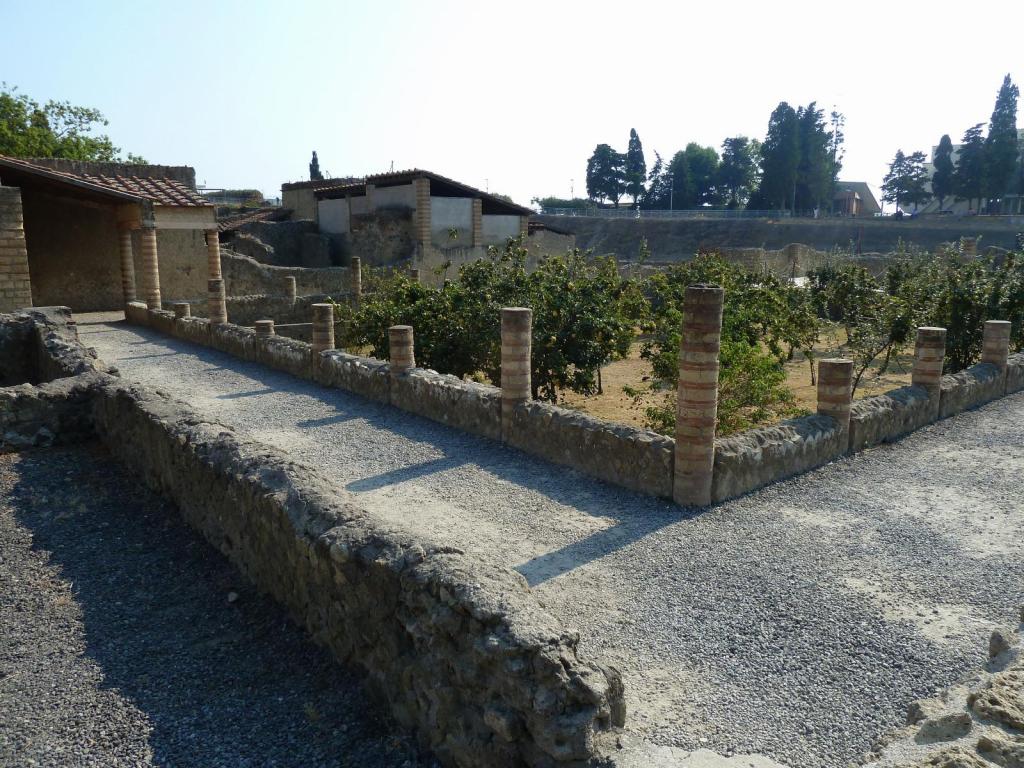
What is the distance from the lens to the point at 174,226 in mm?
17859

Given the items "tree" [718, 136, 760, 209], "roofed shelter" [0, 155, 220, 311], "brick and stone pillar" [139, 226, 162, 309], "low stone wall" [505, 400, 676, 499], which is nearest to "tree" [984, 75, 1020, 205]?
"tree" [718, 136, 760, 209]

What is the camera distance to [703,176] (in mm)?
69062

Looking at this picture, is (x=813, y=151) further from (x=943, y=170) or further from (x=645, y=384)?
(x=645, y=384)

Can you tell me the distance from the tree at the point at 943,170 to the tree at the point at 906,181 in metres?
4.46

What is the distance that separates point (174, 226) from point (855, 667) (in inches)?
690

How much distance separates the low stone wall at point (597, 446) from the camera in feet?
20.6

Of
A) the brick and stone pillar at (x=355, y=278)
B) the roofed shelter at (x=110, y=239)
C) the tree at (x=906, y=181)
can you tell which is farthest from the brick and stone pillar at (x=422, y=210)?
the tree at (x=906, y=181)

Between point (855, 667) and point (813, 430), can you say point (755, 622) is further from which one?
point (813, 430)

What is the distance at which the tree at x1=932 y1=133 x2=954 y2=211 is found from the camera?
178 feet

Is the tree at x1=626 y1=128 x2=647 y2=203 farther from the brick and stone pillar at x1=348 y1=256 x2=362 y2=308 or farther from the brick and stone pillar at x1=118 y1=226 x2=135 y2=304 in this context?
the brick and stone pillar at x1=118 y1=226 x2=135 y2=304

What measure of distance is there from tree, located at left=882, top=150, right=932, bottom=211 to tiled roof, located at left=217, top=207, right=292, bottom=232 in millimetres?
49915

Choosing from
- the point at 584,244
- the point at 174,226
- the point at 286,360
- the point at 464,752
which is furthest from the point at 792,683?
the point at 584,244

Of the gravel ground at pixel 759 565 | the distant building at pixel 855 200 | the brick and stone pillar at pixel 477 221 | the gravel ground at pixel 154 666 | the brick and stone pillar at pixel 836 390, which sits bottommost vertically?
the gravel ground at pixel 154 666

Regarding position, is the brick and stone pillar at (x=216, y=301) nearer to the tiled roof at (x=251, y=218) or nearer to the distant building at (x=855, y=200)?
the tiled roof at (x=251, y=218)
